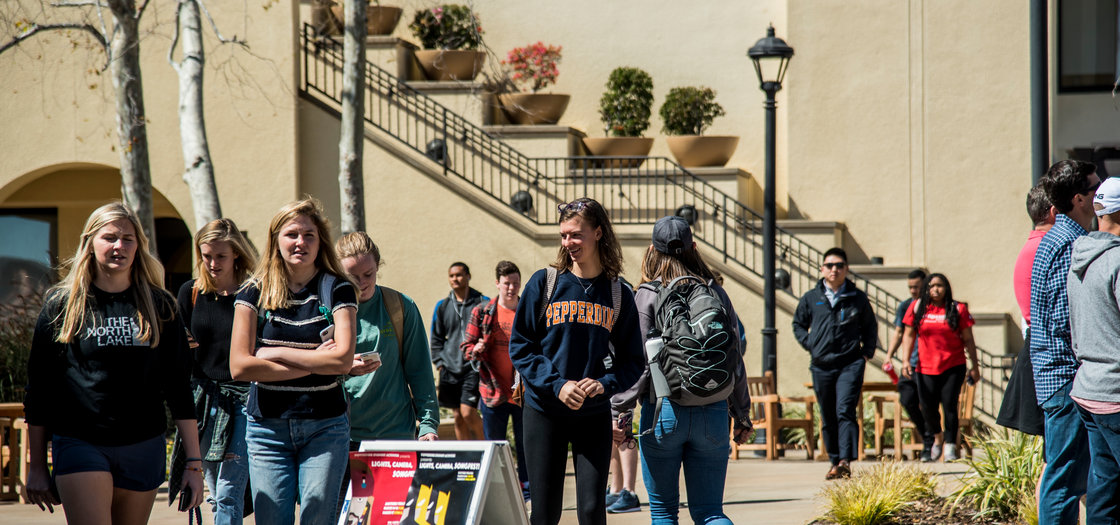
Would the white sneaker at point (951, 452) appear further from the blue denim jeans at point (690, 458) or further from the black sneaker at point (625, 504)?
the blue denim jeans at point (690, 458)

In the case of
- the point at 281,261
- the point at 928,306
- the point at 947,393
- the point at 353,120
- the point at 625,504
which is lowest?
the point at 625,504

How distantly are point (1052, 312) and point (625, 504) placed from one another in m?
3.92

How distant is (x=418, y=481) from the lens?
16.3ft

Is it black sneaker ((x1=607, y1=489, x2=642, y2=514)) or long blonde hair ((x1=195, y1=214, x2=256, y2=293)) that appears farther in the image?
black sneaker ((x1=607, y1=489, x2=642, y2=514))

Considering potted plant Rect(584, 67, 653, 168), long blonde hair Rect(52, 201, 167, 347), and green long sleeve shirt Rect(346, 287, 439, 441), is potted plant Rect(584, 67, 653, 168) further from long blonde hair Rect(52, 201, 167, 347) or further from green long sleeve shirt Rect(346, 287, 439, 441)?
long blonde hair Rect(52, 201, 167, 347)

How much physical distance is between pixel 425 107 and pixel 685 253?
39.2ft

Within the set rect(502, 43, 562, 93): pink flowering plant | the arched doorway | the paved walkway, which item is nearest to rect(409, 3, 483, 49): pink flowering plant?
rect(502, 43, 562, 93): pink flowering plant

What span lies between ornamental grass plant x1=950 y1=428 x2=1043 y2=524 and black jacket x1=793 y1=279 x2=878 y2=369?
2330 mm

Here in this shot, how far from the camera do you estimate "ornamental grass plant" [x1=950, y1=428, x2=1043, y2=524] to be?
7562 mm

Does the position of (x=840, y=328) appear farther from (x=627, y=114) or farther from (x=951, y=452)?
(x=627, y=114)

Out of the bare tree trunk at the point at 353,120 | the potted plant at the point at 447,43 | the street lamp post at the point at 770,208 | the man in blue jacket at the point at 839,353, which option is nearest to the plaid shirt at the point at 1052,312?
the man in blue jacket at the point at 839,353

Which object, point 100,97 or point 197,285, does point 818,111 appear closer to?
point 100,97

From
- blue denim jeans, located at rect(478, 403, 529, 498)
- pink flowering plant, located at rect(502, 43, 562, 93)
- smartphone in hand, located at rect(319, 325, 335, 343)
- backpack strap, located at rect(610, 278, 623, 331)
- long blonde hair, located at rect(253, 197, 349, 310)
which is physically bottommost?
blue denim jeans, located at rect(478, 403, 529, 498)

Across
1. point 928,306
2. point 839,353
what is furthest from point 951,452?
point 839,353
